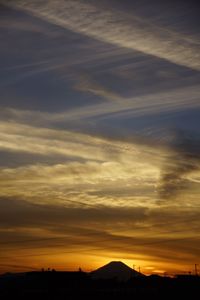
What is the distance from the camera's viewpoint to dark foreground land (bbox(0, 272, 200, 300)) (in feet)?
282

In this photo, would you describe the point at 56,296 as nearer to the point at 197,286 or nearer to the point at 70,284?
the point at 70,284

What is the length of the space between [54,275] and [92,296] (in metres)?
40.3

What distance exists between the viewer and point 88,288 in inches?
4136

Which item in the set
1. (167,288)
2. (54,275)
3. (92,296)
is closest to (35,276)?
(54,275)

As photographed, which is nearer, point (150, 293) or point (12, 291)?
point (12, 291)

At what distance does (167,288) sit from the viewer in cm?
10219

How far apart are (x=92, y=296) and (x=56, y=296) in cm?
662

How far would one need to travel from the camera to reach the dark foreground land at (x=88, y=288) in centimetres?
8586

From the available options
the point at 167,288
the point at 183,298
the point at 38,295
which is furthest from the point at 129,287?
the point at 38,295

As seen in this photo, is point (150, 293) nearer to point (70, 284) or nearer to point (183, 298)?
point (183, 298)

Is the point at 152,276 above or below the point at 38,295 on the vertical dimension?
above

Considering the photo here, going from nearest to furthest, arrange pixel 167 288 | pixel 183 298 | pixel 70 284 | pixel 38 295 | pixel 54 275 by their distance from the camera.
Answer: pixel 38 295 → pixel 183 298 → pixel 167 288 → pixel 70 284 → pixel 54 275

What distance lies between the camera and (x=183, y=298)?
90.2m

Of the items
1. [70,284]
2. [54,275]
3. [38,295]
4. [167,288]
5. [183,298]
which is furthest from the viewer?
[54,275]
